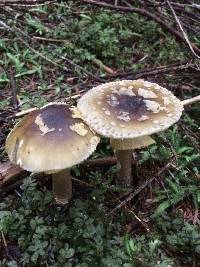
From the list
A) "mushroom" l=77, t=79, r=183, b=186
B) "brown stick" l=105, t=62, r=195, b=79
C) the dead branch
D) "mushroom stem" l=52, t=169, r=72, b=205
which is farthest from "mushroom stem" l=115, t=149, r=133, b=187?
"brown stick" l=105, t=62, r=195, b=79

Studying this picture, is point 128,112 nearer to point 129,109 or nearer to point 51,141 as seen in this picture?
point 129,109

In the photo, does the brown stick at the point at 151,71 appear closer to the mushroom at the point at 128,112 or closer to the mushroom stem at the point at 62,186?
the mushroom at the point at 128,112

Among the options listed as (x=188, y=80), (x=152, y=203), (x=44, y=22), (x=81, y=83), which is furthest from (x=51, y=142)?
(x=44, y=22)

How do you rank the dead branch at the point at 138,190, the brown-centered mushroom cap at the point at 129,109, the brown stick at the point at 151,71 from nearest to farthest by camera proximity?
A: the brown-centered mushroom cap at the point at 129,109 < the dead branch at the point at 138,190 < the brown stick at the point at 151,71

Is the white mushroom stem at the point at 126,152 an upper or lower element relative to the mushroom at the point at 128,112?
lower

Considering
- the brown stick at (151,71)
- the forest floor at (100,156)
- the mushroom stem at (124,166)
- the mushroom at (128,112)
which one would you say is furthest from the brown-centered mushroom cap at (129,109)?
the brown stick at (151,71)

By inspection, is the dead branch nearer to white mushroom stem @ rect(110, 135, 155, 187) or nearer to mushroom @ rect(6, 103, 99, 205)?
white mushroom stem @ rect(110, 135, 155, 187)

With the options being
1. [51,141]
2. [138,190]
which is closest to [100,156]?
[138,190]

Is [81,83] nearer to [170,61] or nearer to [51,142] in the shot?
[170,61]
